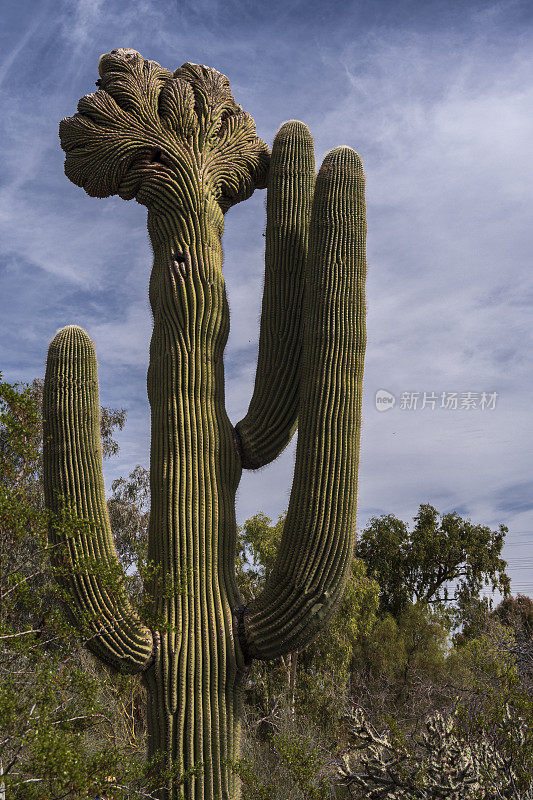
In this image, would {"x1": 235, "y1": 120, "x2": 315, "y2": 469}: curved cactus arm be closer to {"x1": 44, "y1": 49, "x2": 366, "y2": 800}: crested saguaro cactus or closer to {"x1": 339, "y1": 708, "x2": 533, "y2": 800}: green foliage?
{"x1": 44, "y1": 49, "x2": 366, "y2": 800}: crested saguaro cactus

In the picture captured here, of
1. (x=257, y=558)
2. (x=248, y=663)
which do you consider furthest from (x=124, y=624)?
(x=257, y=558)

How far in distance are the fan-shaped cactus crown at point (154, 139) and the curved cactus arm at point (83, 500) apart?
1363mm

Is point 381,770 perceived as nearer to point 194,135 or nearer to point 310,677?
point 194,135

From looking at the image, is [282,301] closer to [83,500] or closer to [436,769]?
[83,500]

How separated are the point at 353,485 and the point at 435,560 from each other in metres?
15.5

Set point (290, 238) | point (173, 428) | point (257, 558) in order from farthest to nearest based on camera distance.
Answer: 1. point (257, 558)
2. point (290, 238)
3. point (173, 428)

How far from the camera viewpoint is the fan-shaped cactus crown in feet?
17.4

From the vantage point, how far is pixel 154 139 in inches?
211

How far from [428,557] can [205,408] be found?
15493 mm

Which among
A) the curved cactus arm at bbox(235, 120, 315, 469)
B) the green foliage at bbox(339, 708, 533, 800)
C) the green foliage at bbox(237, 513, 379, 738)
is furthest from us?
the green foliage at bbox(237, 513, 379, 738)

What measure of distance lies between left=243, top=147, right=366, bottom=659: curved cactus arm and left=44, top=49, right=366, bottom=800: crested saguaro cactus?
0.01 m

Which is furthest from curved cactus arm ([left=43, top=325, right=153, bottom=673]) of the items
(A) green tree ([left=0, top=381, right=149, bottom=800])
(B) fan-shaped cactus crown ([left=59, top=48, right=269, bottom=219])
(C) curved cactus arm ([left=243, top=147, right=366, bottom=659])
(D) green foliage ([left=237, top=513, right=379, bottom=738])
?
(D) green foliage ([left=237, top=513, right=379, bottom=738])

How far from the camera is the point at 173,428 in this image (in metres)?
4.69

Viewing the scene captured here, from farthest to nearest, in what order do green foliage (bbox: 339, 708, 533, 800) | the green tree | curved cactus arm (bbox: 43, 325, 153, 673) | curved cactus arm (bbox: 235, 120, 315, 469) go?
1. curved cactus arm (bbox: 235, 120, 315, 469)
2. green foliage (bbox: 339, 708, 533, 800)
3. curved cactus arm (bbox: 43, 325, 153, 673)
4. the green tree
